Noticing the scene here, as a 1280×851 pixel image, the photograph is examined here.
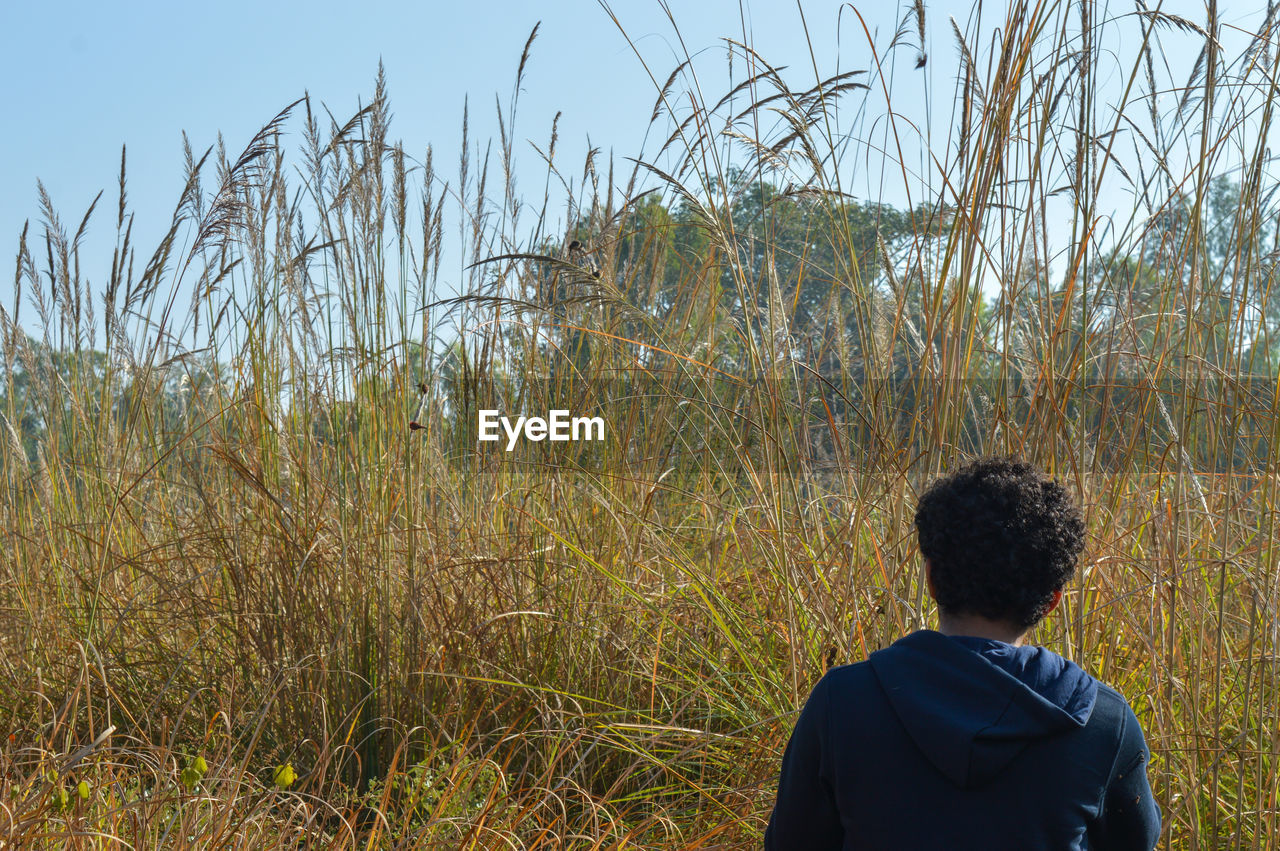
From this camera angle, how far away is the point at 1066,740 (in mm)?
1051

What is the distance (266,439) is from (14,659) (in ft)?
3.71

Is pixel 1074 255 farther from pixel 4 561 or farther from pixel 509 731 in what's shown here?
pixel 4 561

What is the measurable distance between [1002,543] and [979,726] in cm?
23

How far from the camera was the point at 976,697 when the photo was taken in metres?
1.04

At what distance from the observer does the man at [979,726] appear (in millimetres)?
1030

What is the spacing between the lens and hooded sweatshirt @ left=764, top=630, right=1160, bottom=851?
1.02 metres

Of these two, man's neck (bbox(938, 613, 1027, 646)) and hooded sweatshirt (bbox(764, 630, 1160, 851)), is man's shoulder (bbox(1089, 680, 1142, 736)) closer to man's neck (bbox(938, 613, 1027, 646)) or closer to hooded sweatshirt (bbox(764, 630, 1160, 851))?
hooded sweatshirt (bbox(764, 630, 1160, 851))

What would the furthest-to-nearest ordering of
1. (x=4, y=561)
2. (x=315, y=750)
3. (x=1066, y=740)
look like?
(x=4, y=561) → (x=315, y=750) → (x=1066, y=740)

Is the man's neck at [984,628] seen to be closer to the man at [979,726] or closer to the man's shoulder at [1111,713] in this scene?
the man at [979,726]

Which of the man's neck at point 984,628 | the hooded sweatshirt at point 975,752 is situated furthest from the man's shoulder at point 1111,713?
the man's neck at point 984,628

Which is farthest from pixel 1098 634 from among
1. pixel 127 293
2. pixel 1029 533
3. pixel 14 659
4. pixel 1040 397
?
pixel 14 659

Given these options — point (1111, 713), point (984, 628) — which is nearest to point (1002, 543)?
point (984, 628)

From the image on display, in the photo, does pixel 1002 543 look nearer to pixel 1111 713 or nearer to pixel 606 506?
pixel 1111 713

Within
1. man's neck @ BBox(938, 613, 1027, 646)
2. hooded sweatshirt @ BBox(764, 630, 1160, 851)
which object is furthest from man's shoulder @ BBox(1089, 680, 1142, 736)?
man's neck @ BBox(938, 613, 1027, 646)
